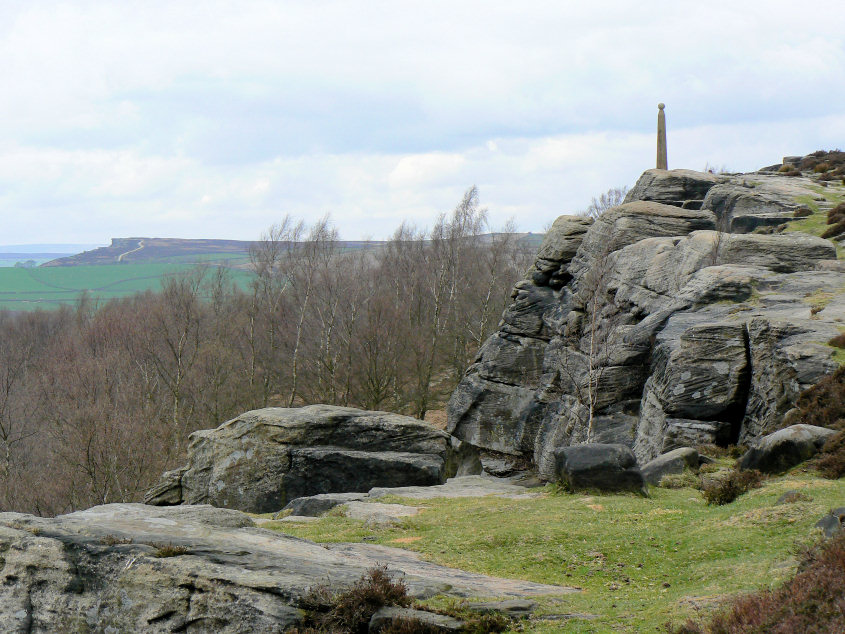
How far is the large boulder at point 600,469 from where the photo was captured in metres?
→ 21.7

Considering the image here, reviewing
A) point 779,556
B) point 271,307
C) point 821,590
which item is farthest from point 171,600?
point 271,307

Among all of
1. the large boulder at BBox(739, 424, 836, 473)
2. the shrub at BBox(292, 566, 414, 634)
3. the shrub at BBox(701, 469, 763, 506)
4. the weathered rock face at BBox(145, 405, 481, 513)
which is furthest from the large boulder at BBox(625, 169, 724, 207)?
the shrub at BBox(292, 566, 414, 634)

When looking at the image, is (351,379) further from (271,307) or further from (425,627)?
(425,627)

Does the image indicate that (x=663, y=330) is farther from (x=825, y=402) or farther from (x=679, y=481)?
(x=679, y=481)

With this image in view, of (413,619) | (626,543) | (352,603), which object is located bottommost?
(626,543)

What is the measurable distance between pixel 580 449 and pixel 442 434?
15.9 m

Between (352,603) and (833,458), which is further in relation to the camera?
(833,458)

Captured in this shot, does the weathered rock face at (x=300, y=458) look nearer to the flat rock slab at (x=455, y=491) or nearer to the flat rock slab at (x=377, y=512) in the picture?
the flat rock slab at (x=455, y=491)

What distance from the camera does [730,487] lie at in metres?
18.9

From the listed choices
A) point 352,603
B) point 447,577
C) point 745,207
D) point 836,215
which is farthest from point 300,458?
point 836,215

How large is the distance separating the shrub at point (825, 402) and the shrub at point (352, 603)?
16077 millimetres

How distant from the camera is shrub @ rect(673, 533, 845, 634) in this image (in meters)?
8.13

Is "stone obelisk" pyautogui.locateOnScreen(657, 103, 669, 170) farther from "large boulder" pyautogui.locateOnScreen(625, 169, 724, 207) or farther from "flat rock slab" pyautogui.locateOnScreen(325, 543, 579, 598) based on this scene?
"flat rock slab" pyautogui.locateOnScreen(325, 543, 579, 598)

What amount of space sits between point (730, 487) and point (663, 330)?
14.0 metres
